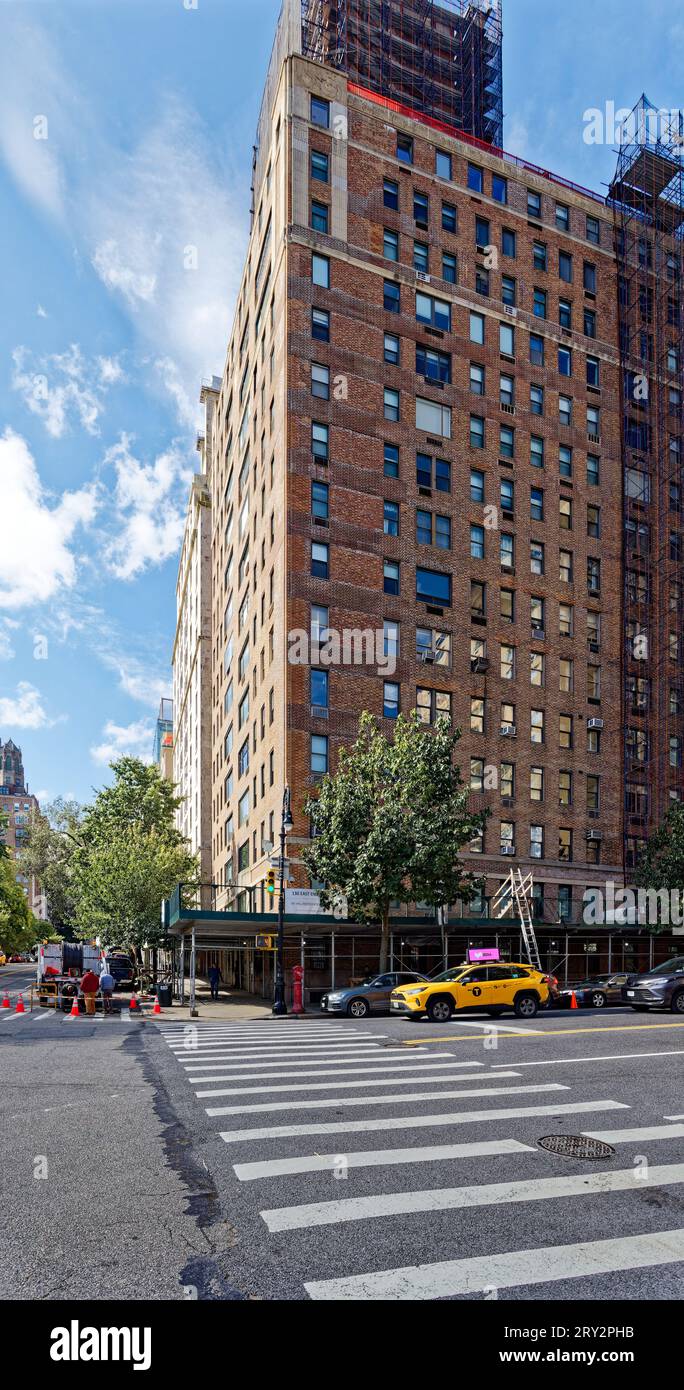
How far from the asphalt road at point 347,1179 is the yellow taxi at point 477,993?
735 cm

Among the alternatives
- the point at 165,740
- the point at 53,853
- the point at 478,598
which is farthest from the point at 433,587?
the point at 165,740

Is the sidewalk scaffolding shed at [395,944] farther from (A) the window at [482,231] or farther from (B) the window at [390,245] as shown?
(A) the window at [482,231]

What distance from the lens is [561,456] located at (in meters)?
49.1

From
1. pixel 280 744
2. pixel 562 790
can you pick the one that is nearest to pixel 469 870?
pixel 562 790

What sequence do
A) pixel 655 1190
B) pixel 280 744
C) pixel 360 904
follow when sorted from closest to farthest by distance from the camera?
pixel 655 1190 < pixel 360 904 < pixel 280 744

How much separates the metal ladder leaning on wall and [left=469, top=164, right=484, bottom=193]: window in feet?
113

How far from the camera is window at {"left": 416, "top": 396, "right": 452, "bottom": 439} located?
44.5m

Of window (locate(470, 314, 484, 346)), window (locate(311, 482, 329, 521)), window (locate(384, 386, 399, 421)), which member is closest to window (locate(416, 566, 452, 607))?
window (locate(311, 482, 329, 521))

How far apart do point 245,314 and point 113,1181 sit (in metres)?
55.7

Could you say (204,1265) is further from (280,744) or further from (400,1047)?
→ (280,744)

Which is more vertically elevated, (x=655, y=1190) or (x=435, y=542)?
(x=435, y=542)

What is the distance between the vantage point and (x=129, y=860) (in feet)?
157

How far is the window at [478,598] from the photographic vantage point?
44531 millimetres

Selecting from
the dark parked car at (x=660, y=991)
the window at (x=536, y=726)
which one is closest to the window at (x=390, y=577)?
the window at (x=536, y=726)
